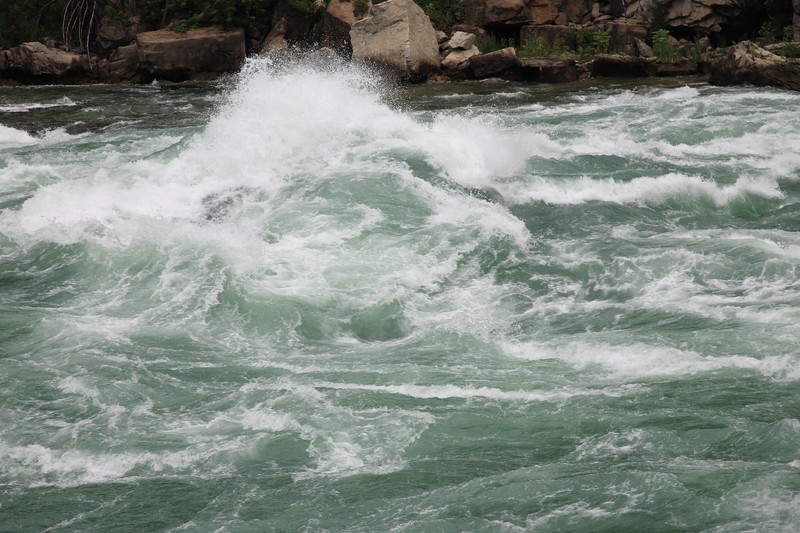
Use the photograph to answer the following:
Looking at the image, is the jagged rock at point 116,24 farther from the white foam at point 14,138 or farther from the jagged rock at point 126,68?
the white foam at point 14,138


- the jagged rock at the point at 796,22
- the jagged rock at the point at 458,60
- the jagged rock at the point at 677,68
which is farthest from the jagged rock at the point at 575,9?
the jagged rock at the point at 796,22

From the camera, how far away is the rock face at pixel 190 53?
24.5 m

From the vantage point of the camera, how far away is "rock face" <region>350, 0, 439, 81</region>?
22.2m

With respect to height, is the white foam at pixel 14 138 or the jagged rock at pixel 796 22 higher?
the jagged rock at pixel 796 22

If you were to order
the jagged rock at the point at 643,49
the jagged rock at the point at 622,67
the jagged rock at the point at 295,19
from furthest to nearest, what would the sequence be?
the jagged rock at the point at 295,19, the jagged rock at the point at 643,49, the jagged rock at the point at 622,67

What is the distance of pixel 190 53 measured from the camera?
2464 centimetres

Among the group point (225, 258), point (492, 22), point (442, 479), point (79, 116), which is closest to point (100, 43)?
point (79, 116)

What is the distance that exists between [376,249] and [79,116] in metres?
11.7

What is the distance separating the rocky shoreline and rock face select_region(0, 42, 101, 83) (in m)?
0.03

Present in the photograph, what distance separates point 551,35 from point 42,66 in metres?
13.7

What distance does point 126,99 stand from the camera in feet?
71.3

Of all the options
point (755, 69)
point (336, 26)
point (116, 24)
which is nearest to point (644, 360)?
point (755, 69)

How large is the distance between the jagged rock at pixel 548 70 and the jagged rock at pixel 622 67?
57 cm

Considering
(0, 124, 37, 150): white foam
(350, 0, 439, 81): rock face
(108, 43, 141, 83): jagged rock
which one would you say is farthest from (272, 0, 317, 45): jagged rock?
(0, 124, 37, 150): white foam
